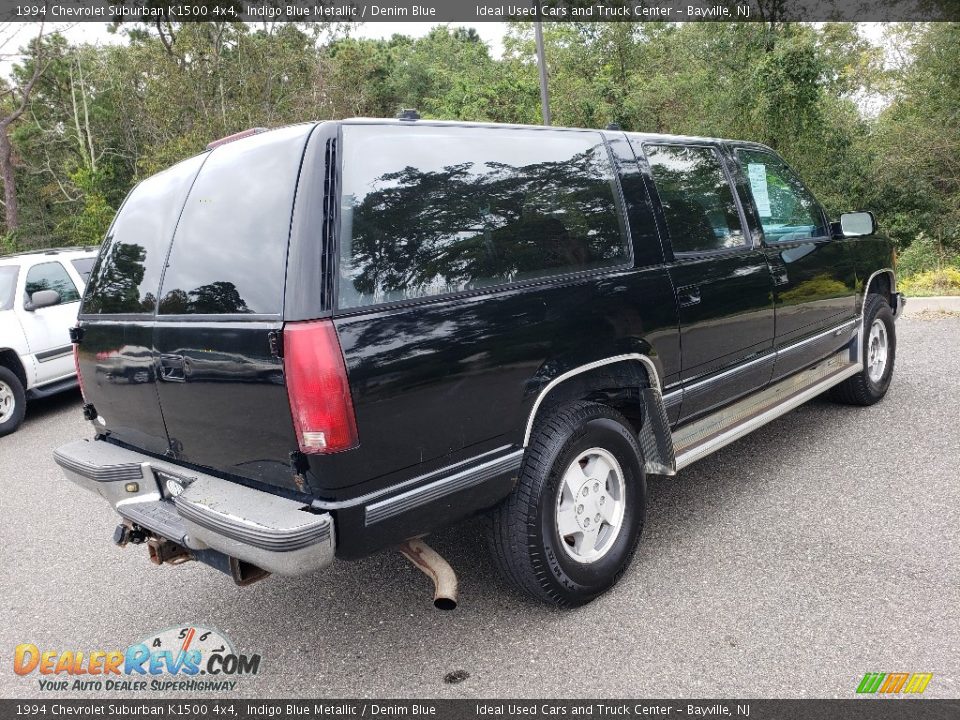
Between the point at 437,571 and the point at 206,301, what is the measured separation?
133 cm

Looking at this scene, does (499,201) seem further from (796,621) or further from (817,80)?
(817,80)

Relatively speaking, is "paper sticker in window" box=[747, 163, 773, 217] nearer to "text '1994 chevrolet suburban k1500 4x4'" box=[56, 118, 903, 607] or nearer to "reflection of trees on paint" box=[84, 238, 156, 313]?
"text '1994 chevrolet suburban k1500 4x4'" box=[56, 118, 903, 607]

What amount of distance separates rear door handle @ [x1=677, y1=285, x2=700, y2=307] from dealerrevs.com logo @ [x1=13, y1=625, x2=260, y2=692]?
249 centimetres

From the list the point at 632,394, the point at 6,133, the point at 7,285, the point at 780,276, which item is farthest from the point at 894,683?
the point at 6,133

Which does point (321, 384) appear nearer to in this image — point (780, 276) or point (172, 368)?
point (172, 368)

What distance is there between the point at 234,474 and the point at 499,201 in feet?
4.80

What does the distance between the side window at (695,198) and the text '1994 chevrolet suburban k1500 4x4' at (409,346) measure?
0.06ft

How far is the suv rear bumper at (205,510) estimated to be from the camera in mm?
2188

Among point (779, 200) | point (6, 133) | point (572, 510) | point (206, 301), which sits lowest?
point (572, 510)

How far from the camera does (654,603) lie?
9.71ft

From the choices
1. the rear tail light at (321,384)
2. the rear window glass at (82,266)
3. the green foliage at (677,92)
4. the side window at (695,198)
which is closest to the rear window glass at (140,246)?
the rear tail light at (321,384)

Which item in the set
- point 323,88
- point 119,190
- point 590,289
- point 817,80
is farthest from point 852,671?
point 119,190

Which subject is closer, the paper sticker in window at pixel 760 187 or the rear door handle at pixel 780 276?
the rear door handle at pixel 780 276

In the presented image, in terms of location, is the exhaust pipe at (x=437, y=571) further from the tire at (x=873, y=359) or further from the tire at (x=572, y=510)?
the tire at (x=873, y=359)
